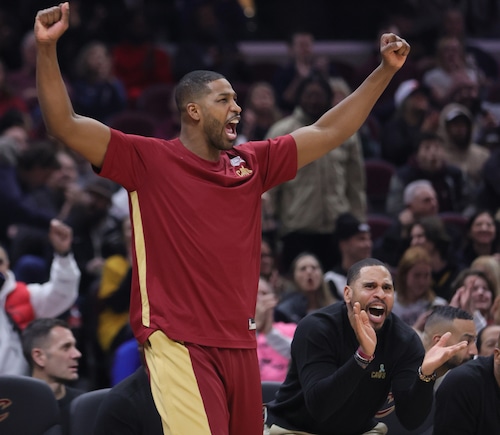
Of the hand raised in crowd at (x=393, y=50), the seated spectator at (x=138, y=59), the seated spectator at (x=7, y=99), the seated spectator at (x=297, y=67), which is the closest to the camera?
the hand raised in crowd at (x=393, y=50)

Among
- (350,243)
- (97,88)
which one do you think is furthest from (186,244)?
(97,88)

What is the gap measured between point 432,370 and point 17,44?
335 inches

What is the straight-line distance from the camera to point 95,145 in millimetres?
4230

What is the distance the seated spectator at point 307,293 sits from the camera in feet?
26.1

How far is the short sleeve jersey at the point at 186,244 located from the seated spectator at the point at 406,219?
4384 millimetres

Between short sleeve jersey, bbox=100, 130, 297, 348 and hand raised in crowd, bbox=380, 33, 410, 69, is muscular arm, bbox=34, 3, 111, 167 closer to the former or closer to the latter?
short sleeve jersey, bbox=100, 130, 297, 348

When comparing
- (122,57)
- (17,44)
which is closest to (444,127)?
(122,57)

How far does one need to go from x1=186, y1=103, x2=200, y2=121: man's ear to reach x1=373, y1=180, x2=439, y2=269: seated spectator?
4410mm

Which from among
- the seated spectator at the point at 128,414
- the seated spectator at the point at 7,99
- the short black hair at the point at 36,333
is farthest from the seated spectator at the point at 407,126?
the seated spectator at the point at 128,414

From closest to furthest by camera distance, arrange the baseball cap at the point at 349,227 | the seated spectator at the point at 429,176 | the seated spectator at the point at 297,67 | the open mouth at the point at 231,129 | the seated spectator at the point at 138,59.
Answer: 1. the open mouth at the point at 231,129
2. the baseball cap at the point at 349,227
3. the seated spectator at the point at 429,176
4. the seated spectator at the point at 297,67
5. the seated spectator at the point at 138,59

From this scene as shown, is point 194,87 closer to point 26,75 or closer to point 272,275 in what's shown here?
point 272,275

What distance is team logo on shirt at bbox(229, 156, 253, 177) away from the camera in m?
4.52

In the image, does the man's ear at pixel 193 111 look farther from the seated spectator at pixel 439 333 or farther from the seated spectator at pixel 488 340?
the seated spectator at pixel 488 340

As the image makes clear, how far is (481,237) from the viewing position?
29.0ft
